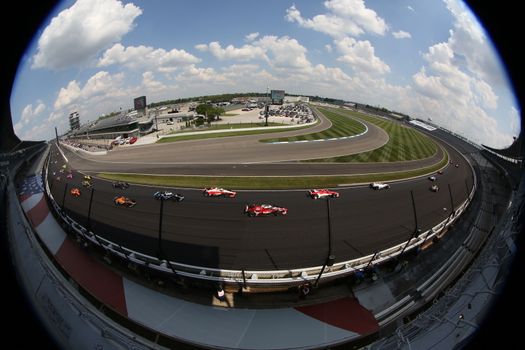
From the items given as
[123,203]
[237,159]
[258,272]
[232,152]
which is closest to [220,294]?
[258,272]

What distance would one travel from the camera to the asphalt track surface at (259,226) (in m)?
8.76

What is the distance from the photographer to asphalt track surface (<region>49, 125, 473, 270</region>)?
8.76 m

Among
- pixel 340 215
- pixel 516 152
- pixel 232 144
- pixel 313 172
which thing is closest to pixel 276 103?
pixel 232 144

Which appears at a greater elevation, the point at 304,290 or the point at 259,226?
the point at 304,290

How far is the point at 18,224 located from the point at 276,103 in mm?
118678

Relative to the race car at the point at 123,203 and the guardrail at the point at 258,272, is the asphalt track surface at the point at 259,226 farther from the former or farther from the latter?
the guardrail at the point at 258,272

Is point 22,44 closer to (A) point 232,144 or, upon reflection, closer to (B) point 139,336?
(B) point 139,336

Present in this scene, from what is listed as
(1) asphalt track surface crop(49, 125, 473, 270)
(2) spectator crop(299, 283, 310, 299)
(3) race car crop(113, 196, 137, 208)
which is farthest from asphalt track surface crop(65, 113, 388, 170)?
(2) spectator crop(299, 283, 310, 299)

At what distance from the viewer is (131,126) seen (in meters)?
55.4

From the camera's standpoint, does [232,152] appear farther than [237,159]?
Yes

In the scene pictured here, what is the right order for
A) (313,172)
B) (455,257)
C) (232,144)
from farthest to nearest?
(232,144) → (313,172) → (455,257)

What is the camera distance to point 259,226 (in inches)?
436

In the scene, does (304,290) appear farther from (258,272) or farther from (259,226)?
(259,226)

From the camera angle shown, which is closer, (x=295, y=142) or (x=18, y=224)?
(x=18, y=224)
